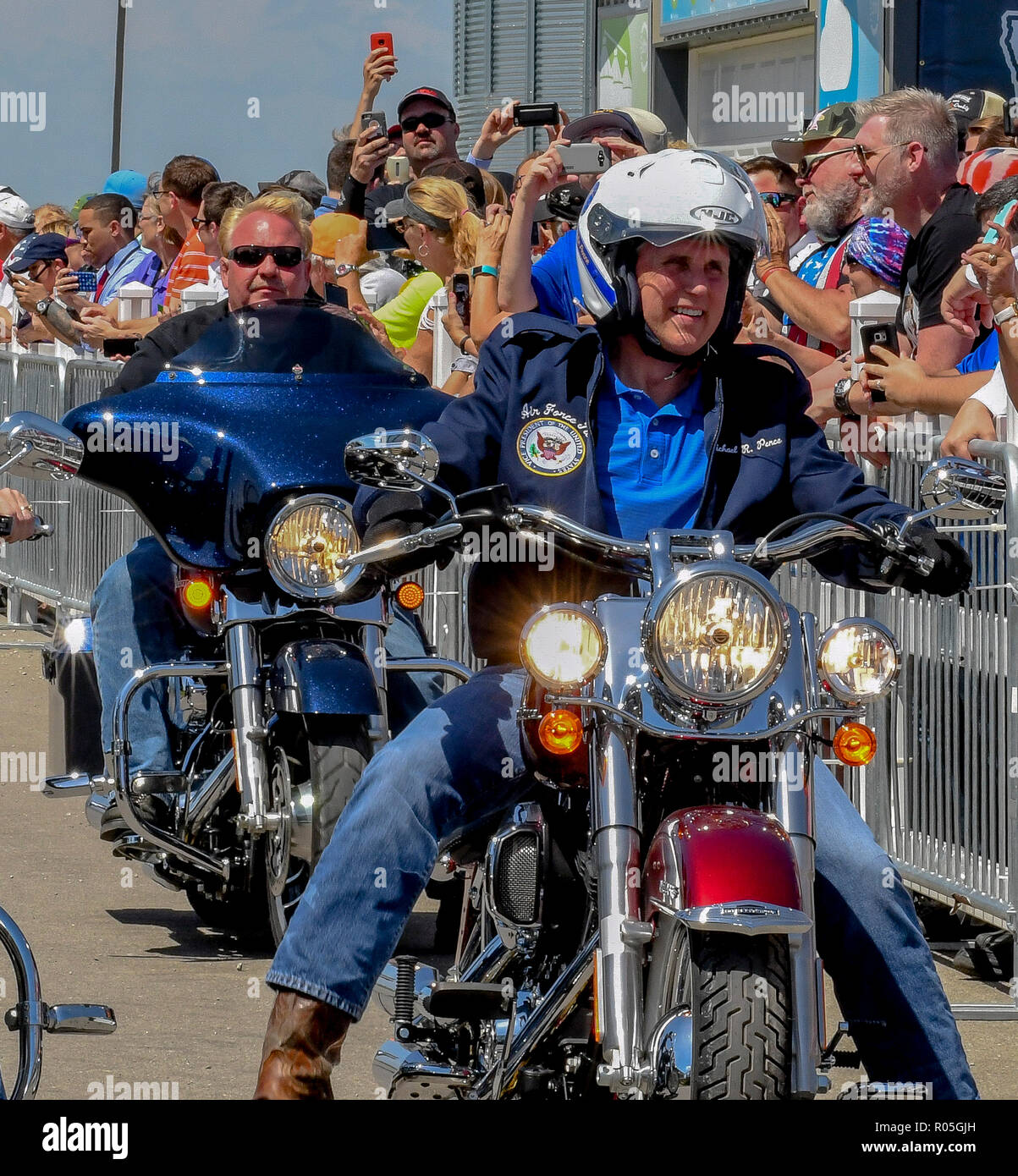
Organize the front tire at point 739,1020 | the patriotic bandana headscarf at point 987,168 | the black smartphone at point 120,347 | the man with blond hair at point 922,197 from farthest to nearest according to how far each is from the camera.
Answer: the patriotic bandana headscarf at point 987,168, the black smartphone at point 120,347, the man with blond hair at point 922,197, the front tire at point 739,1020

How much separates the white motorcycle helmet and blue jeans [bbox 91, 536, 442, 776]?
7.15 ft

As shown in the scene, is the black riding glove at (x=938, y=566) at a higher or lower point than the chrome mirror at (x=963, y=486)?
lower

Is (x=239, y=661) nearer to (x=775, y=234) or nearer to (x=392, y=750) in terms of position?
(x=392, y=750)

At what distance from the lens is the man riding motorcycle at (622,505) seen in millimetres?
3443

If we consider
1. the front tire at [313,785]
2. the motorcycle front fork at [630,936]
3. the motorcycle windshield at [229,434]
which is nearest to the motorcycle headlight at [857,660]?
the motorcycle front fork at [630,936]

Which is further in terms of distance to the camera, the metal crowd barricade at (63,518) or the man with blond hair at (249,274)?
the metal crowd barricade at (63,518)

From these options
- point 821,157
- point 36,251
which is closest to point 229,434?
point 821,157

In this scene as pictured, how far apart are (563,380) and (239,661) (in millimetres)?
1906

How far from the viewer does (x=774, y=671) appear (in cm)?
321

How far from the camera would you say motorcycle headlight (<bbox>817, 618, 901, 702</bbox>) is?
331 centimetres

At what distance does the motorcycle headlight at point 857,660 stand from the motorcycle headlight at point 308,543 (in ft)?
6.73

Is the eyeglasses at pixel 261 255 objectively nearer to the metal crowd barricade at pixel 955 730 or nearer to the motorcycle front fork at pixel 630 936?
the metal crowd barricade at pixel 955 730

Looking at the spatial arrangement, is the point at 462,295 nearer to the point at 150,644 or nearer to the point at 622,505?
the point at 150,644

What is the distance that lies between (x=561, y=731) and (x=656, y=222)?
90 cm
